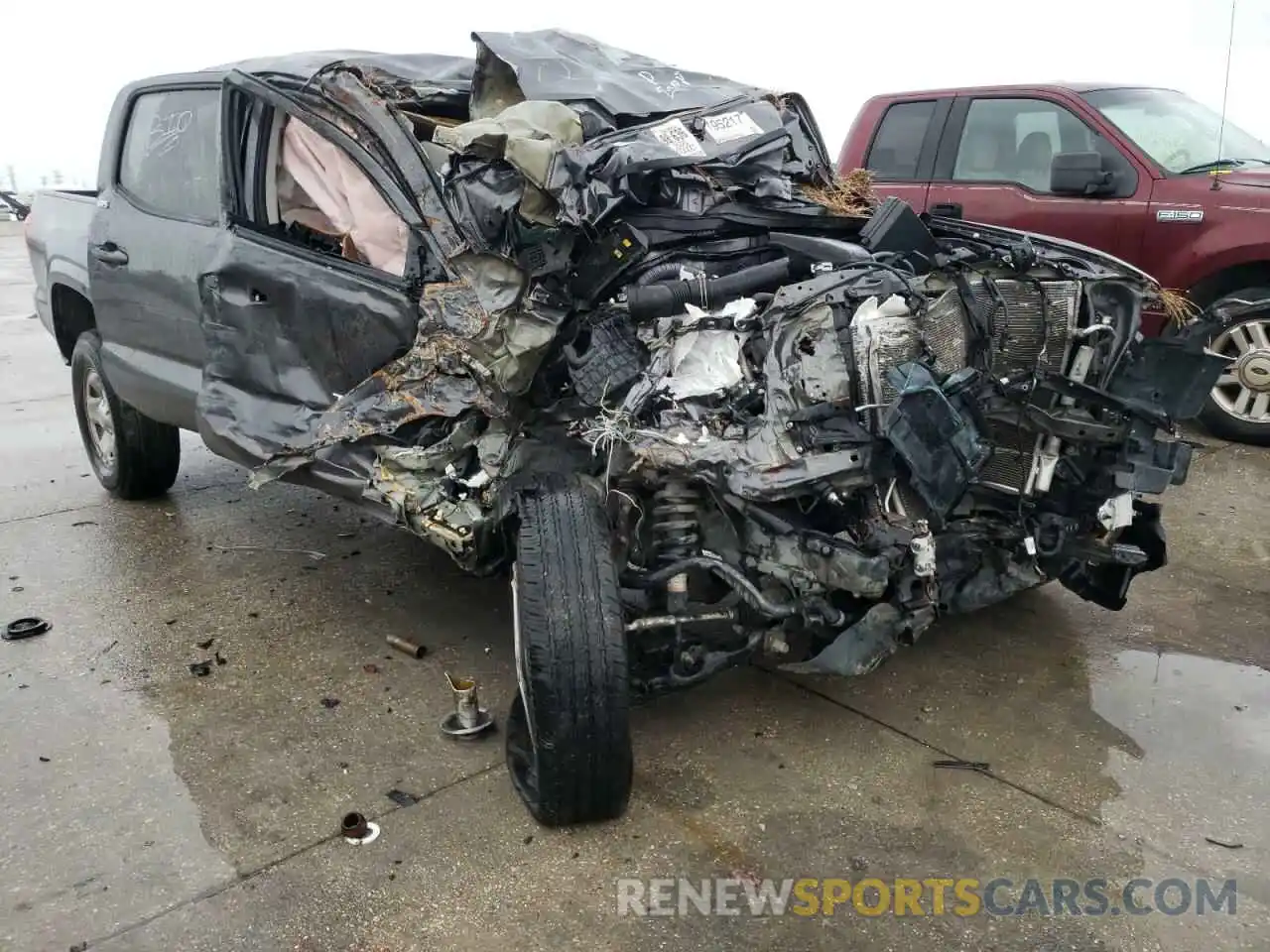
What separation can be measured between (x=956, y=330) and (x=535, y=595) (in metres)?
1.31

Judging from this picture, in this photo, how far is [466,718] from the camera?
3.15 metres

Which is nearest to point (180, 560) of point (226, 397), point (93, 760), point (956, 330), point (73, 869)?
point (226, 397)

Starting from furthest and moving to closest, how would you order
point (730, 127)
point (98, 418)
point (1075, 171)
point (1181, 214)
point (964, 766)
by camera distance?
point (1181, 214) → point (1075, 171) → point (98, 418) → point (730, 127) → point (964, 766)

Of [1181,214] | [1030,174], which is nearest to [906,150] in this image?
[1030,174]

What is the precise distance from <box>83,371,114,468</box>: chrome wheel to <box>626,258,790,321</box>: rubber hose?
3.26m

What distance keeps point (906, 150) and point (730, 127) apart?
12.2ft

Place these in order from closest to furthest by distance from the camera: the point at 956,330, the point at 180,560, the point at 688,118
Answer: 1. the point at 956,330
2. the point at 688,118
3. the point at 180,560

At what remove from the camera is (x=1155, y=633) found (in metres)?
3.88

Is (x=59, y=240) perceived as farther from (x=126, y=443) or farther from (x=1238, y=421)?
(x=1238, y=421)

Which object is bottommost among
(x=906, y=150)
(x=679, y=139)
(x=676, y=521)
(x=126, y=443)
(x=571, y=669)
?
(x=126, y=443)

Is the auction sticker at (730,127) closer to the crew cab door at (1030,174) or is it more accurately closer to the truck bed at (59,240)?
the crew cab door at (1030,174)

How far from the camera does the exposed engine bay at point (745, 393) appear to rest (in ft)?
8.98

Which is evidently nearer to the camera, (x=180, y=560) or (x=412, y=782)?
(x=412, y=782)

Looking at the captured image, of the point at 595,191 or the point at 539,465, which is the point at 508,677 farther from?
the point at 595,191
